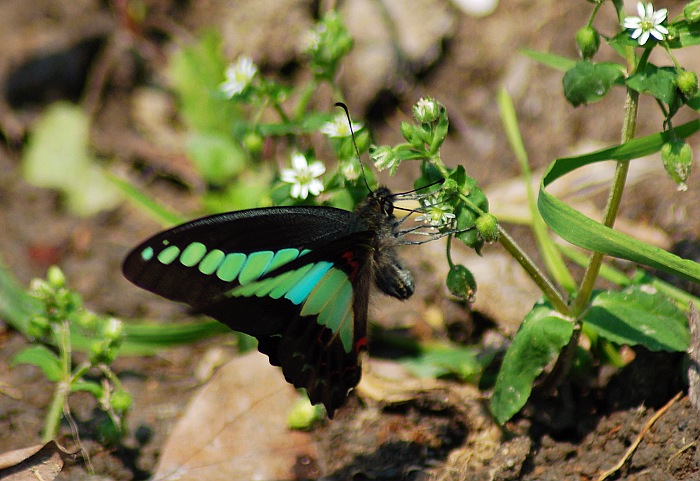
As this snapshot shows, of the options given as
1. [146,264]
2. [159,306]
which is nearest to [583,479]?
[146,264]

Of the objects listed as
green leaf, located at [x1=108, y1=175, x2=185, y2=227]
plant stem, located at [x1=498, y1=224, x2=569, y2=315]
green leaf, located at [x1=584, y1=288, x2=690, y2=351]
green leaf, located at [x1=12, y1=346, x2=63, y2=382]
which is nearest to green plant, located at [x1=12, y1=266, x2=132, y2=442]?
green leaf, located at [x1=12, y1=346, x2=63, y2=382]

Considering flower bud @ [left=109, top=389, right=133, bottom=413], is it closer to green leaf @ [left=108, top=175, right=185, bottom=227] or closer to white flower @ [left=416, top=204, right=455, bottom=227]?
green leaf @ [left=108, top=175, right=185, bottom=227]

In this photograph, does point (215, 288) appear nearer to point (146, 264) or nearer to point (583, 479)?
point (146, 264)

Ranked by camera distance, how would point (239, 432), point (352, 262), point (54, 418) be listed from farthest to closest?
1. point (239, 432)
2. point (54, 418)
3. point (352, 262)

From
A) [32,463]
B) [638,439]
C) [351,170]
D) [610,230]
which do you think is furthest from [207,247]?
[638,439]

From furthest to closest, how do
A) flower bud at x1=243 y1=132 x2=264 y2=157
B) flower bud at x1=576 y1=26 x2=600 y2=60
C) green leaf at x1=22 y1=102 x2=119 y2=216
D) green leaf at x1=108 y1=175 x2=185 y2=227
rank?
green leaf at x1=22 y1=102 x2=119 y2=216 → green leaf at x1=108 y1=175 x2=185 y2=227 → flower bud at x1=243 y1=132 x2=264 y2=157 → flower bud at x1=576 y1=26 x2=600 y2=60

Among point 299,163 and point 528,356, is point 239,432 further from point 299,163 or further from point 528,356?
point 528,356
